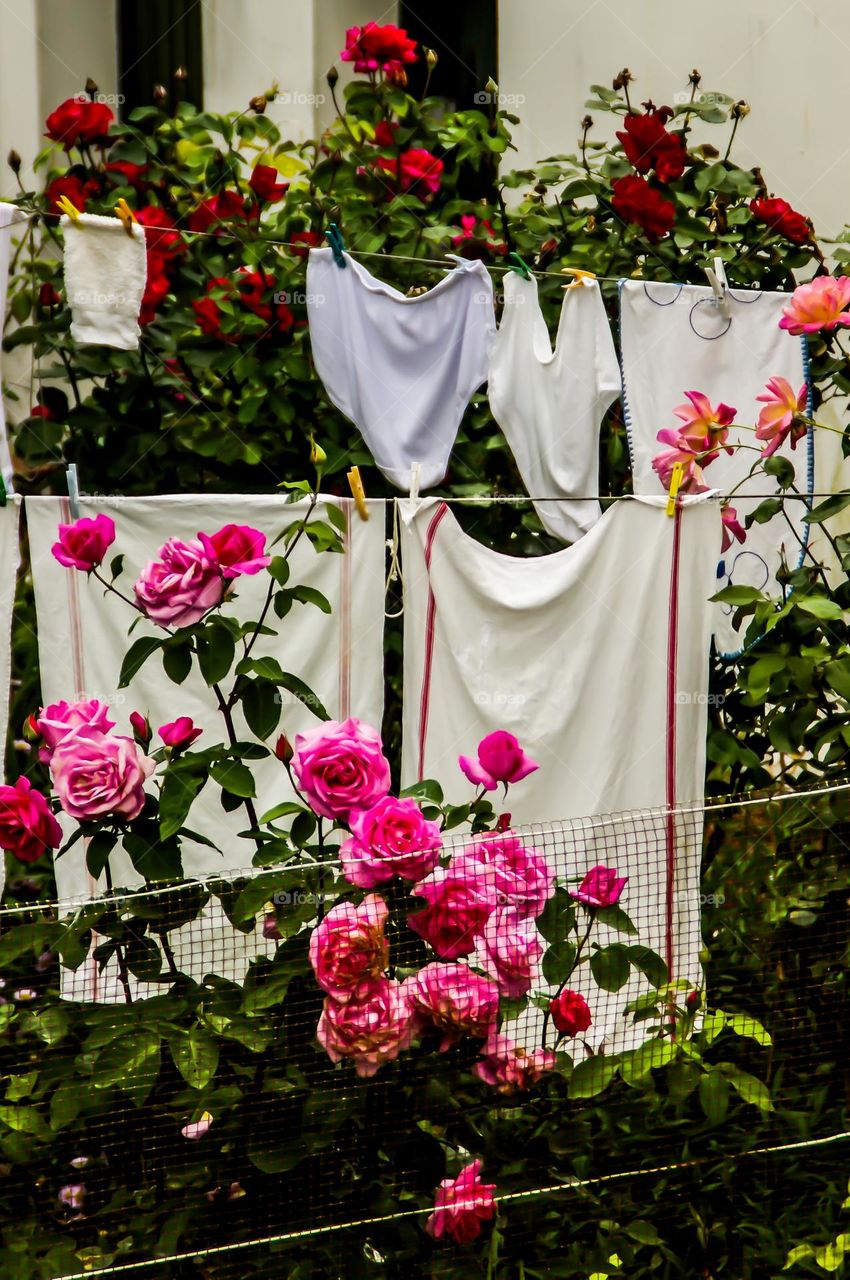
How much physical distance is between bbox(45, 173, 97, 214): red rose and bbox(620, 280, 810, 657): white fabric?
3.64ft

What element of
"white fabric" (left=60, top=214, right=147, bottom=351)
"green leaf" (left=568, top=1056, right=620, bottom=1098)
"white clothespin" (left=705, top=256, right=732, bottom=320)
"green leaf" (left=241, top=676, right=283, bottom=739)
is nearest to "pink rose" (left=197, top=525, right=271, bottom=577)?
"green leaf" (left=241, top=676, right=283, bottom=739)

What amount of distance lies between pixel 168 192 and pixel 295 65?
854 mm

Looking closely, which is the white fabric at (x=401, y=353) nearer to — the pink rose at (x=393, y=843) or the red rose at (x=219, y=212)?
the red rose at (x=219, y=212)

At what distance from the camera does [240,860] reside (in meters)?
2.64

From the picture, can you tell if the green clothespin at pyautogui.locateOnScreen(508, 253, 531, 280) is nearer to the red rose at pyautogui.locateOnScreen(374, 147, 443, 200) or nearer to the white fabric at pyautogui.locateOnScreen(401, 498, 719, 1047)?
the red rose at pyautogui.locateOnScreen(374, 147, 443, 200)

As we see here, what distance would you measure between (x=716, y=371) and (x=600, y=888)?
77.5 inches

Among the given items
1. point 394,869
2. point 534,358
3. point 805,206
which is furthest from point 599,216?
point 394,869

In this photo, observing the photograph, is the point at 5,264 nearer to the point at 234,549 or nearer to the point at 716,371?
the point at 234,549

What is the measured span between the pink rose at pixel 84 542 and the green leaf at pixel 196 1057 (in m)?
0.51

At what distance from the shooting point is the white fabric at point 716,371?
9.86 feet

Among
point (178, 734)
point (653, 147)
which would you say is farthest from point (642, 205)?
point (178, 734)

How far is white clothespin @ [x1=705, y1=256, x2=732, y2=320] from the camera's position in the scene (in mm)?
3008

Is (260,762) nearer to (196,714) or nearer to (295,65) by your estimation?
Answer: (196,714)

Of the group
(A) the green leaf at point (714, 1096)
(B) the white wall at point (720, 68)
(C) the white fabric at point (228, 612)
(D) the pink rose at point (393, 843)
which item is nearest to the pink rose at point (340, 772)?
(D) the pink rose at point (393, 843)
